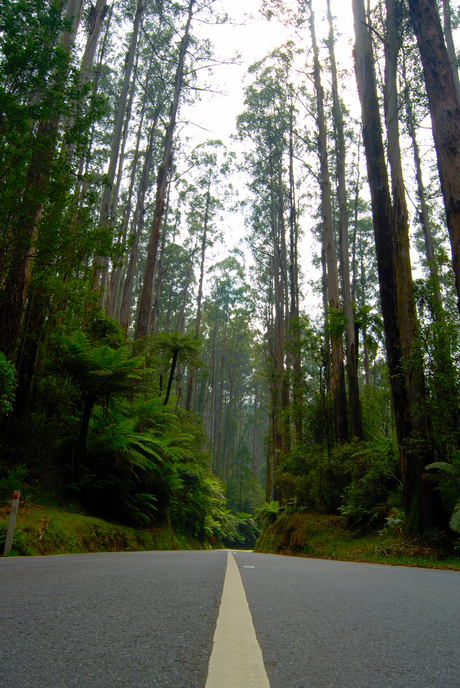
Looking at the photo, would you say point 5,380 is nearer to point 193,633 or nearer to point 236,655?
point 193,633

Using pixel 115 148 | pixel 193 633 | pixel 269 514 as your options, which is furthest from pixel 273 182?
pixel 193 633

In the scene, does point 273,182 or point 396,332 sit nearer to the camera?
point 396,332

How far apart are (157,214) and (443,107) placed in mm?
11616

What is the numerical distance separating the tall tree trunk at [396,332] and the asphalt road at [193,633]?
5125mm

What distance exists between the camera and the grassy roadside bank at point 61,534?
6012 mm

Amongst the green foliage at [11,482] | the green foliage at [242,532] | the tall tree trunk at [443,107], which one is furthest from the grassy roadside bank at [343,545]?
the green foliage at [242,532]

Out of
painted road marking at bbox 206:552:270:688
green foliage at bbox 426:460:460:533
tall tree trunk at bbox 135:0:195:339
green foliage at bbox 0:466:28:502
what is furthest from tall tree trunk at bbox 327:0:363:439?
painted road marking at bbox 206:552:270:688

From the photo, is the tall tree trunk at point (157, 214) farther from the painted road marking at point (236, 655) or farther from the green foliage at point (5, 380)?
the painted road marking at point (236, 655)

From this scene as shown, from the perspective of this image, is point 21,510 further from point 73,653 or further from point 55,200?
point 73,653

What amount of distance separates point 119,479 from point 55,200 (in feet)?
17.2

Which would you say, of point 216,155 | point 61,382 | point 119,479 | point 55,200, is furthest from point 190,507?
point 216,155

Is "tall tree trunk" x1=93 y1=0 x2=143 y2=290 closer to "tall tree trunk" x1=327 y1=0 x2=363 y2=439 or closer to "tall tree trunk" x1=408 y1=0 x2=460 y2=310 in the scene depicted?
"tall tree trunk" x1=327 y1=0 x2=363 y2=439

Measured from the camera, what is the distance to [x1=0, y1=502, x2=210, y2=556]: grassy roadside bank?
19.7 feet

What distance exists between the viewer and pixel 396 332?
919cm
